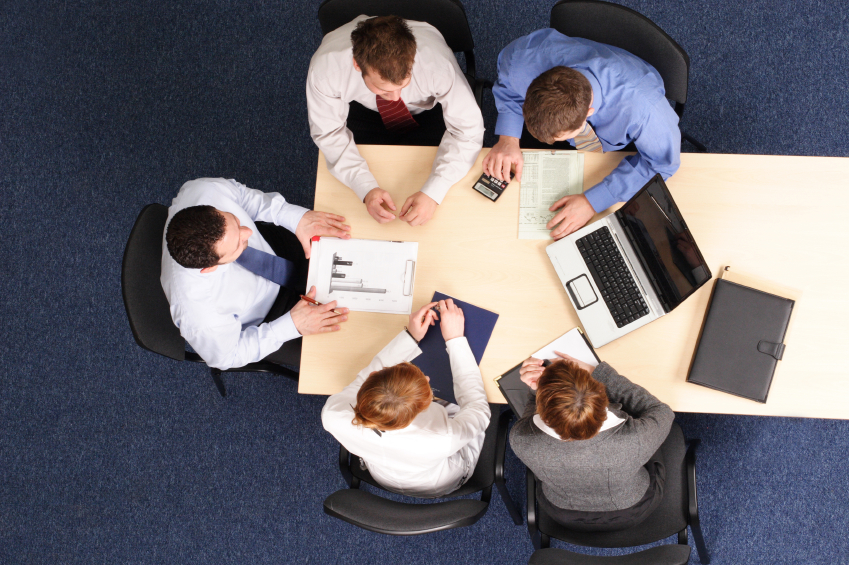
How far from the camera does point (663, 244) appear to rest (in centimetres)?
140

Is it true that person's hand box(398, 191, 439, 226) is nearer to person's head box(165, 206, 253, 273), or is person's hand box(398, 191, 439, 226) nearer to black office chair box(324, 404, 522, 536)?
person's head box(165, 206, 253, 273)

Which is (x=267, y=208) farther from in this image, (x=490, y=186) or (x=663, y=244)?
(x=663, y=244)

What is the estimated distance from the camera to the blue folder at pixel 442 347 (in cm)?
154

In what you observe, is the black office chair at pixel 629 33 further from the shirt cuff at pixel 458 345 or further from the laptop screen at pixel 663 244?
the shirt cuff at pixel 458 345

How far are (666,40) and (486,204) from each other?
71 centimetres

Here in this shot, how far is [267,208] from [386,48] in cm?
68

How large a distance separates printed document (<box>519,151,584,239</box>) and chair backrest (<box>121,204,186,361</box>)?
112 cm

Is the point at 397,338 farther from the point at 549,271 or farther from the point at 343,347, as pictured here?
the point at 549,271

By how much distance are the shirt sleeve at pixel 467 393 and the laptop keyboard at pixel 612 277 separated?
43 centimetres

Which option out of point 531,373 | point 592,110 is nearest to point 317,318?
point 531,373

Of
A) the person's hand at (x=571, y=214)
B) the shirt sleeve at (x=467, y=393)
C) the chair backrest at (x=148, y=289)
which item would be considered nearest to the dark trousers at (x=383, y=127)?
the person's hand at (x=571, y=214)

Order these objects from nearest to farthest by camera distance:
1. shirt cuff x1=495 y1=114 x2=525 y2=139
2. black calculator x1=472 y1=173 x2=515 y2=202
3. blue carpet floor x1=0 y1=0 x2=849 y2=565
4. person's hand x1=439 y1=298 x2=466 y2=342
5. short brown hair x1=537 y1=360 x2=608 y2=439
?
short brown hair x1=537 y1=360 x2=608 y2=439
person's hand x1=439 y1=298 x2=466 y2=342
black calculator x1=472 y1=173 x2=515 y2=202
shirt cuff x1=495 y1=114 x2=525 y2=139
blue carpet floor x1=0 y1=0 x2=849 y2=565

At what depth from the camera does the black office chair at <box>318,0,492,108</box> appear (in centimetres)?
166

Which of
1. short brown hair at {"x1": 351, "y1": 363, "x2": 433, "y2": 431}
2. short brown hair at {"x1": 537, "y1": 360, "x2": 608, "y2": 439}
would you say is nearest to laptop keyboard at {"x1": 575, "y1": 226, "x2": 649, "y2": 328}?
short brown hair at {"x1": 537, "y1": 360, "x2": 608, "y2": 439}
